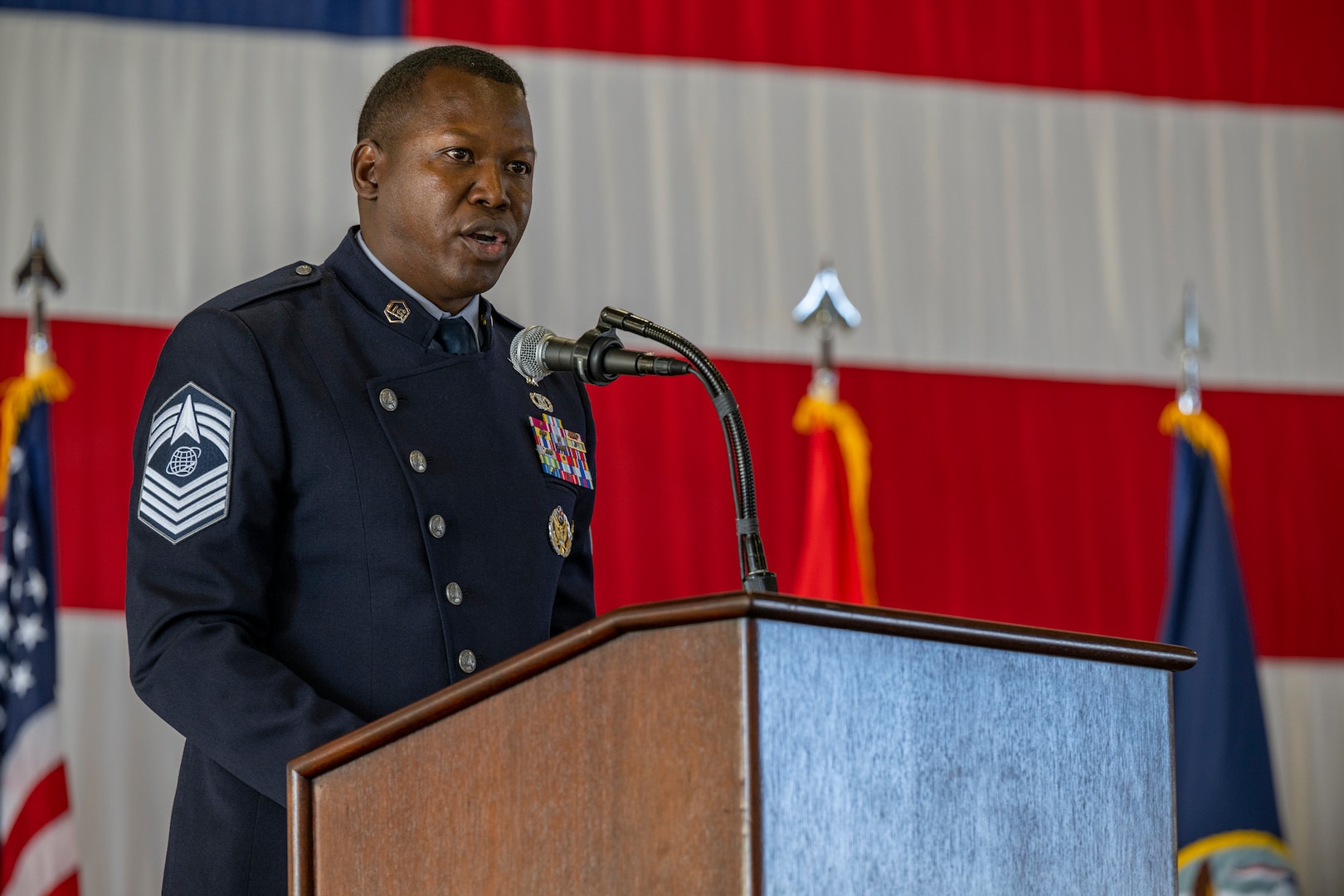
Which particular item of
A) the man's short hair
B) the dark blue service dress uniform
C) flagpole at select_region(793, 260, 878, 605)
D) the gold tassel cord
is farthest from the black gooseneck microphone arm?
the gold tassel cord

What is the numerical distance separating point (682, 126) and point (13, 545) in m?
1.68

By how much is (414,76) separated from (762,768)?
2.76 feet

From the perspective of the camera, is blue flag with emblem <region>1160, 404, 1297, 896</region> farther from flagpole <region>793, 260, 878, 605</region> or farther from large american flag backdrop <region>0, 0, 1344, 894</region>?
flagpole <region>793, 260, 878, 605</region>

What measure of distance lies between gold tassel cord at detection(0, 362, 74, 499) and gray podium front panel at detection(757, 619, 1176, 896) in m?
2.50

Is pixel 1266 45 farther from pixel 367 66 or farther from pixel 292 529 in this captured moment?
pixel 292 529

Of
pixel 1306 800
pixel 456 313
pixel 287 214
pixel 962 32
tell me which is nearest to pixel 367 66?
pixel 287 214

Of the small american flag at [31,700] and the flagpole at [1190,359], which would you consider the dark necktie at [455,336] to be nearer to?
the small american flag at [31,700]

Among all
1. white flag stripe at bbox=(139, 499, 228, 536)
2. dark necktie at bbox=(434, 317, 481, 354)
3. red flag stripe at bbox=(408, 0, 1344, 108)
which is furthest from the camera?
Answer: red flag stripe at bbox=(408, 0, 1344, 108)

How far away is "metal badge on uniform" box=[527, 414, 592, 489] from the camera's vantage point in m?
1.42

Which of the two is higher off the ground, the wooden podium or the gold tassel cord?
the gold tassel cord

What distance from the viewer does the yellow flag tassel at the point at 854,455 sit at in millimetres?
3209

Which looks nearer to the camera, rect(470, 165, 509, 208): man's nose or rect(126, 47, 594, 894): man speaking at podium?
rect(126, 47, 594, 894): man speaking at podium

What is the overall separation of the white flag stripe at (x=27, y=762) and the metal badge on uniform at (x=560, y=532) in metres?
1.87

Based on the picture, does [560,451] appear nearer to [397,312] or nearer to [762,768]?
[397,312]
